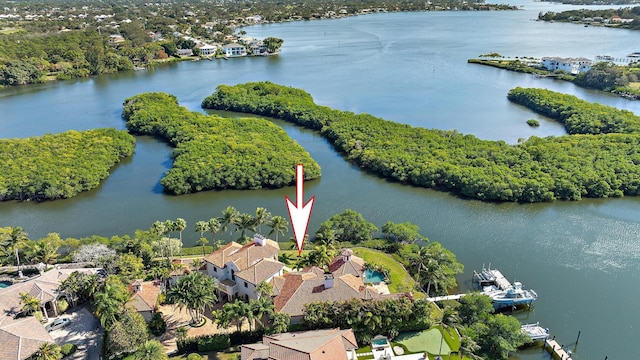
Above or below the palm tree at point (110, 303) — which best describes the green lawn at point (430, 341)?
below

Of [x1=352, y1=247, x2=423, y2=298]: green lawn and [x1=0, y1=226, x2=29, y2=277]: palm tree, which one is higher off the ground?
[x1=0, y1=226, x2=29, y2=277]: palm tree

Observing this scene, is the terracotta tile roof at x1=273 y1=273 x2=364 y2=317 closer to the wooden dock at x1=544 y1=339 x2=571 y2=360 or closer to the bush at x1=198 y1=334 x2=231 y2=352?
the bush at x1=198 y1=334 x2=231 y2=352

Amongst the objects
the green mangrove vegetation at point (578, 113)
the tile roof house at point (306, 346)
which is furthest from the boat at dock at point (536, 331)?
the green mangrove vegetation at point (578, 113)

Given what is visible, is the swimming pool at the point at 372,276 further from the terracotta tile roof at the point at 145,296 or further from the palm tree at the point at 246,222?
the terracotta tile roof at the point at 145,296

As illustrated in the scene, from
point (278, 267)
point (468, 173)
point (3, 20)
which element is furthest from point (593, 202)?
point (3, 20)

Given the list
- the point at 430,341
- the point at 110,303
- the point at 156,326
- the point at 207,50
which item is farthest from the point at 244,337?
the point at 207,50

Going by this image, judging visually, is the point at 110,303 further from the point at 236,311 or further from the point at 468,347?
the point at 468,347

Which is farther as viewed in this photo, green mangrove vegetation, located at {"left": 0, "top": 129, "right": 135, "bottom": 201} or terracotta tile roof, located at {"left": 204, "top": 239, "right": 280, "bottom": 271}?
green mangrove vegetation, located at {"left": 0, "top": 129, "right": 135, "bottom": 201}

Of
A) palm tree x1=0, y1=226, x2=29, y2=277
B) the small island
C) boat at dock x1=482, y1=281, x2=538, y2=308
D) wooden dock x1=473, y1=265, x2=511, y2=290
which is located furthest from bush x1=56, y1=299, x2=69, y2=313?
the small island

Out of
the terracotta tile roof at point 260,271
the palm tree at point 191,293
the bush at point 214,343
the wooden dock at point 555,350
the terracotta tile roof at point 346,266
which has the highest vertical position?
the palm tree at point 191,293
